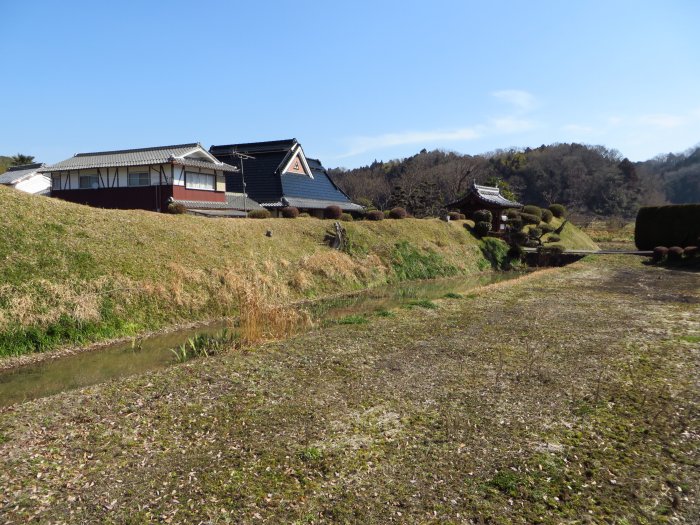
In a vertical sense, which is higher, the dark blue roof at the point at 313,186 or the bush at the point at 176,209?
the dark blue roof at the point at 313,186

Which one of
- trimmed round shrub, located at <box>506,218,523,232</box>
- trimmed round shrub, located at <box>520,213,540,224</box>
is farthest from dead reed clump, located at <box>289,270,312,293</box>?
trimmed round shrub, located at <box>520,213,540,224</box>

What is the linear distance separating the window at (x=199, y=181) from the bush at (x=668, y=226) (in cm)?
3311

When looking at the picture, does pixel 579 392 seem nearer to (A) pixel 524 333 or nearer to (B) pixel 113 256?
(A) pixel 524 333

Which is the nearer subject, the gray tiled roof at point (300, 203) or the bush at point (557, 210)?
the gray tiled roof at point (300, 203)

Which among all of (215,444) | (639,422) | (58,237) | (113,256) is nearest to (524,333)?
(639,422)

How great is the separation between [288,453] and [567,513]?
3.22 metres

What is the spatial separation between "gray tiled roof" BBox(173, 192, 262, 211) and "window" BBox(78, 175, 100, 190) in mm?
6729

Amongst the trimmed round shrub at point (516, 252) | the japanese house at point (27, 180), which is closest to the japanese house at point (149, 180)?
the japanese house at point (27, 180)

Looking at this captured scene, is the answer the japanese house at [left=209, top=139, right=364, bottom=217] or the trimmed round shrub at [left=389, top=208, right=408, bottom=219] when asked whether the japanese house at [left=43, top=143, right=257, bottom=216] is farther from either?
the trimmed round shrub at [left=389, top=208, right=408, bottom=219]

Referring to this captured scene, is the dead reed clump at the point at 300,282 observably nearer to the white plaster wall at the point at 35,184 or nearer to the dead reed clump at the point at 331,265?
the dead reed clump at the point at 331,265

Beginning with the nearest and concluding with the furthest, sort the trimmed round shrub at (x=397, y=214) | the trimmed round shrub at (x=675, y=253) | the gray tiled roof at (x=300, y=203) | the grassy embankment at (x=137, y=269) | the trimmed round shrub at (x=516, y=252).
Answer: the grassy embankment at (x=137, y=269) → the trimmed round shrub at (x=675, y=253) → the trimmed round shrub at (x=397, y=214) → the gray tiled roof at (x=300, y=203) → the trimmed round shrub at (x=516, y=252)

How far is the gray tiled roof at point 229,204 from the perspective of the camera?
2962 centimetres

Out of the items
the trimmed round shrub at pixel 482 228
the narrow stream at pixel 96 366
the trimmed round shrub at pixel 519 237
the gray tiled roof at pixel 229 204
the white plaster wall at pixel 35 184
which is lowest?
the narrow stream at pixel 96 366

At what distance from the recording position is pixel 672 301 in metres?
17.0
